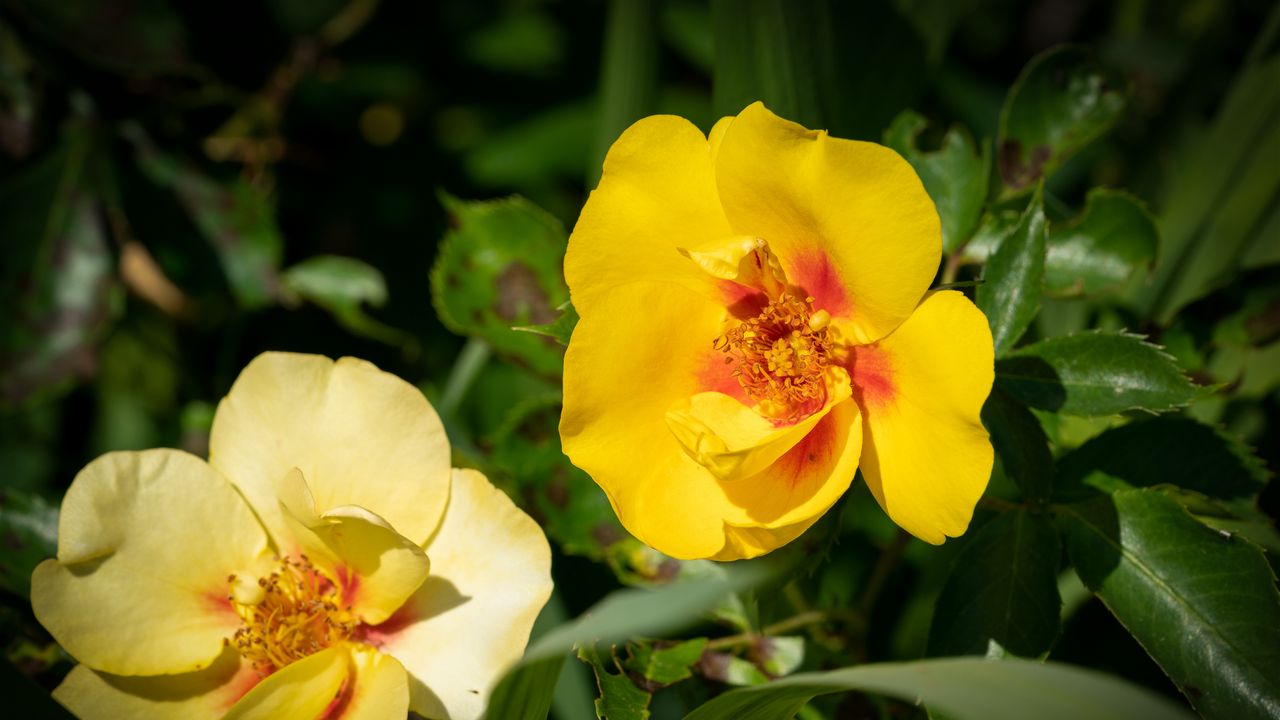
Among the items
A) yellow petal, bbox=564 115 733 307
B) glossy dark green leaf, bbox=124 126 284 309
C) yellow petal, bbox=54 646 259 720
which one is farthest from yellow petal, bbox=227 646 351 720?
glossy dark green leaf, bbox=124 126 284 309

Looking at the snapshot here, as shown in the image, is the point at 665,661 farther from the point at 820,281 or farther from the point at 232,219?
the point at 232,219

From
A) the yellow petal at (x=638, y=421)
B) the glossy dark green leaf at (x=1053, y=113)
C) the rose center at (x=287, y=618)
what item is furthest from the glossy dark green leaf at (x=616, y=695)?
the glossy dark green leaf at (x=1053, y=113)

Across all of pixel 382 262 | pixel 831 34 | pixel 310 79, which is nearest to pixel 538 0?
pixel 310 79

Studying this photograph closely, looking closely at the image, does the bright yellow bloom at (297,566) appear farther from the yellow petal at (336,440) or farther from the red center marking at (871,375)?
the red center marking at (871,375)

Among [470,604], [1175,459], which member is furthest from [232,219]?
[1175,459]

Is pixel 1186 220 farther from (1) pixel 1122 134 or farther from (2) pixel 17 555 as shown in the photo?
(2) pixel 17 555

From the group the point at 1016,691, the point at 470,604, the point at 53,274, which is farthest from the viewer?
the point at 53,274
